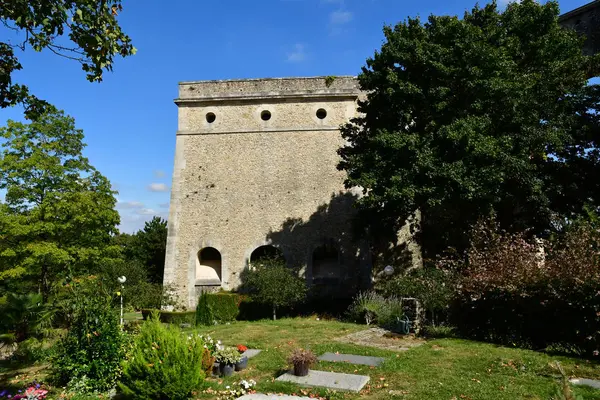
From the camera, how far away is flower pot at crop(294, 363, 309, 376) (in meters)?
6.34

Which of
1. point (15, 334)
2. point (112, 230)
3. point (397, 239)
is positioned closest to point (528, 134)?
point (397, 239)

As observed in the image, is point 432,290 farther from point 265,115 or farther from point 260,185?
point 265,115

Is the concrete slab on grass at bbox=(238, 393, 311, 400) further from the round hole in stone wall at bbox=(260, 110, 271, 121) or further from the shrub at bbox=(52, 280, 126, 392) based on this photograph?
the round hole in stone wall at bbox=(260, 110, 271, 121)

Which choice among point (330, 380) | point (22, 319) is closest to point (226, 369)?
point (330, 380)

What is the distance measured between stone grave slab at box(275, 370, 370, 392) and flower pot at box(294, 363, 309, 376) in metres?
0.05

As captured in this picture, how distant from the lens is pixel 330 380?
6.12m

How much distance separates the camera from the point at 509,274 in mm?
9125

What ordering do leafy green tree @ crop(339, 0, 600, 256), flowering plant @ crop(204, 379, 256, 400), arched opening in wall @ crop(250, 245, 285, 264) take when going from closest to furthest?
flowering plant @ crop(204, 379, 256, 400) → leafy green tree @ crop(339, 0, 600, 256) → arched opening in wall @ crop(250, 245, 285, 264)

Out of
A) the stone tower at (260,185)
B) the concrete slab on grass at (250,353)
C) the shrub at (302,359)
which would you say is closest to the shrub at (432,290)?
the concrete slab on grass at (250,353)

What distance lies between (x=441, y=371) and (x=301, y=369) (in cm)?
234

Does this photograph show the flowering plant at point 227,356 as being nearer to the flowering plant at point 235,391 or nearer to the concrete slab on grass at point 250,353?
the flowering plant at point 235,391

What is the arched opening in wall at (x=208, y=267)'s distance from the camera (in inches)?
728

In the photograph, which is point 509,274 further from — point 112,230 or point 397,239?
point 112,230

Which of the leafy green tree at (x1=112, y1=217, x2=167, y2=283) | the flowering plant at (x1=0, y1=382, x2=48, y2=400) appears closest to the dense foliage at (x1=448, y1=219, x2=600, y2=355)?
the flowering plant at (x1=0, y1=382, x2=48, y2=400)
